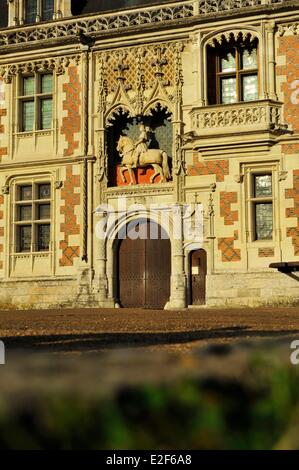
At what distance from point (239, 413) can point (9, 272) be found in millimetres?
20544

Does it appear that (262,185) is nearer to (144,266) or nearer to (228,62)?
(228,62)

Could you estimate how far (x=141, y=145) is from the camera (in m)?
20.9

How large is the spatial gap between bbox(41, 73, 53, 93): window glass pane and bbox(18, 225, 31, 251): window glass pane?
4.50m

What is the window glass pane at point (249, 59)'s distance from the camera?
2016cm

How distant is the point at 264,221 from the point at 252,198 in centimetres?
74

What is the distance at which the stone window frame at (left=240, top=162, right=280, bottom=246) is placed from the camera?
19.0 metres

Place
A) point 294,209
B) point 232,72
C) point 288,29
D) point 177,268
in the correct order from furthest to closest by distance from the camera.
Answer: point 232,72
point 177,268
point 288,29
point 294,209

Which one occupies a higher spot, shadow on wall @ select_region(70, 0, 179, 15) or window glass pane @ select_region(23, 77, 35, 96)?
shadow on wall @ select_region(70, 0, 179, 15)

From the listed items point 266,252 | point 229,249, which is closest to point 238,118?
point 229,249

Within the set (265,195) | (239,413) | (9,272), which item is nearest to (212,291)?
(265,195)

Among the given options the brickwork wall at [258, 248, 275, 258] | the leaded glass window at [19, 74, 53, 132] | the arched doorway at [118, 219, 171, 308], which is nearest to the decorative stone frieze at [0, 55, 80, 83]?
the leaded glass window at [19, 74, 53, 132]

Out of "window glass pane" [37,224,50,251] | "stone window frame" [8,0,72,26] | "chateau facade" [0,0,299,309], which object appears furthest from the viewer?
"stone window frame" [8,0,72,26]

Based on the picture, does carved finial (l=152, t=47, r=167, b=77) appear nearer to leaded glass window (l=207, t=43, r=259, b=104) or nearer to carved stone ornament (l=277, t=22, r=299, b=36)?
leaded glass window (l=207, t=43, r=259, b=104)
